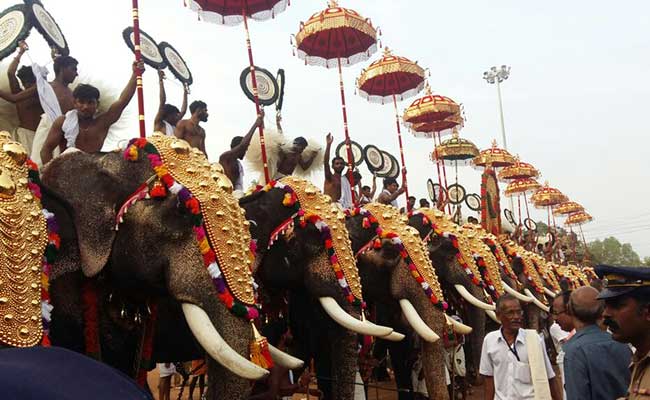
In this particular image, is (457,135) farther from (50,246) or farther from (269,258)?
(50,246)

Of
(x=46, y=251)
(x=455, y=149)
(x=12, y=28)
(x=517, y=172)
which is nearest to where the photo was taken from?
(x=46, y=251)

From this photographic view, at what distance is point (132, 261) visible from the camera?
12.3 ft

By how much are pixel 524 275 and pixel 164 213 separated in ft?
29.3

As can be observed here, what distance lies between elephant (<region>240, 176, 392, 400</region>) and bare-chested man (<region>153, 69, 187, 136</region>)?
152cm

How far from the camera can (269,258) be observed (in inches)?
225

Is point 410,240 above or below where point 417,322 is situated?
above

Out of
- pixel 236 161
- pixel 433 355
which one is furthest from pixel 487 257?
pixel 236 161

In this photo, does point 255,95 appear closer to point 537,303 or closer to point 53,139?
point 53,139

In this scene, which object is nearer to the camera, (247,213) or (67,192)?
(67,192)

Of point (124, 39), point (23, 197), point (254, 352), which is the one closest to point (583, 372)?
point (254, 352)

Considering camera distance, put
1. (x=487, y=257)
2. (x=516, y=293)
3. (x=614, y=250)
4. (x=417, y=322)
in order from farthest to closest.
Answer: (x=614, y=250) < (x=516, y=293) < (x=487, y=257) < (x=417, y=322)

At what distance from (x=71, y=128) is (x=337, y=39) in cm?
614

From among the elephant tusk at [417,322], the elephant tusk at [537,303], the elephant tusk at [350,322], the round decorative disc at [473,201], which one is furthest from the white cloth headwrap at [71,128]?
the round decorative disc at [473,201]

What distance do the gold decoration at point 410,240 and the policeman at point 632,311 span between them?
12.4 ft
